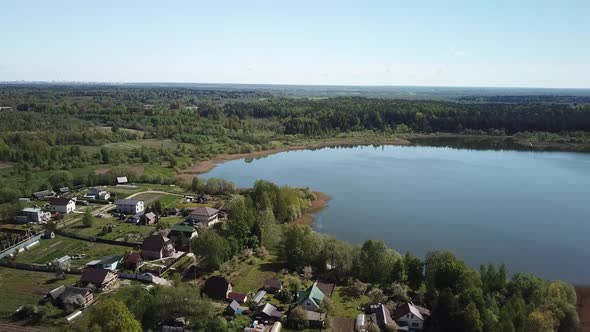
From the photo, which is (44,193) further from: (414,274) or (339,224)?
(414,274)

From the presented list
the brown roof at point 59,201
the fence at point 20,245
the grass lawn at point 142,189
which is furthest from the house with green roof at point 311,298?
the grass lawn at point 142,189

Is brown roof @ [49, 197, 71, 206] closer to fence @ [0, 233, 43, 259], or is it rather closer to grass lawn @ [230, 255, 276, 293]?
fence @ [0, 233, 43, 259]

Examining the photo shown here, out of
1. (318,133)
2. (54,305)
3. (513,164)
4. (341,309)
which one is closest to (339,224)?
(341,309)

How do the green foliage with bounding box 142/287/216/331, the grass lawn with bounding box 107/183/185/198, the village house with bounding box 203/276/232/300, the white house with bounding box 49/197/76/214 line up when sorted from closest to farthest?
the green foliage with bounding box 142/287/216/331 < the village house with bounding box 203/276/232/300 < the white house with bounding box 49/197/76/214 < the grass lawn with bounding box 107/183/185/198

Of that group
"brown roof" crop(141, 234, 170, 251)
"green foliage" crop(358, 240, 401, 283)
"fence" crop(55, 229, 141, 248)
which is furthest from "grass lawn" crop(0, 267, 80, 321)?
"green foliage" crop(358, 240, 401, 283)

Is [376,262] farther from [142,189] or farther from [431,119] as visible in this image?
[431,119]
